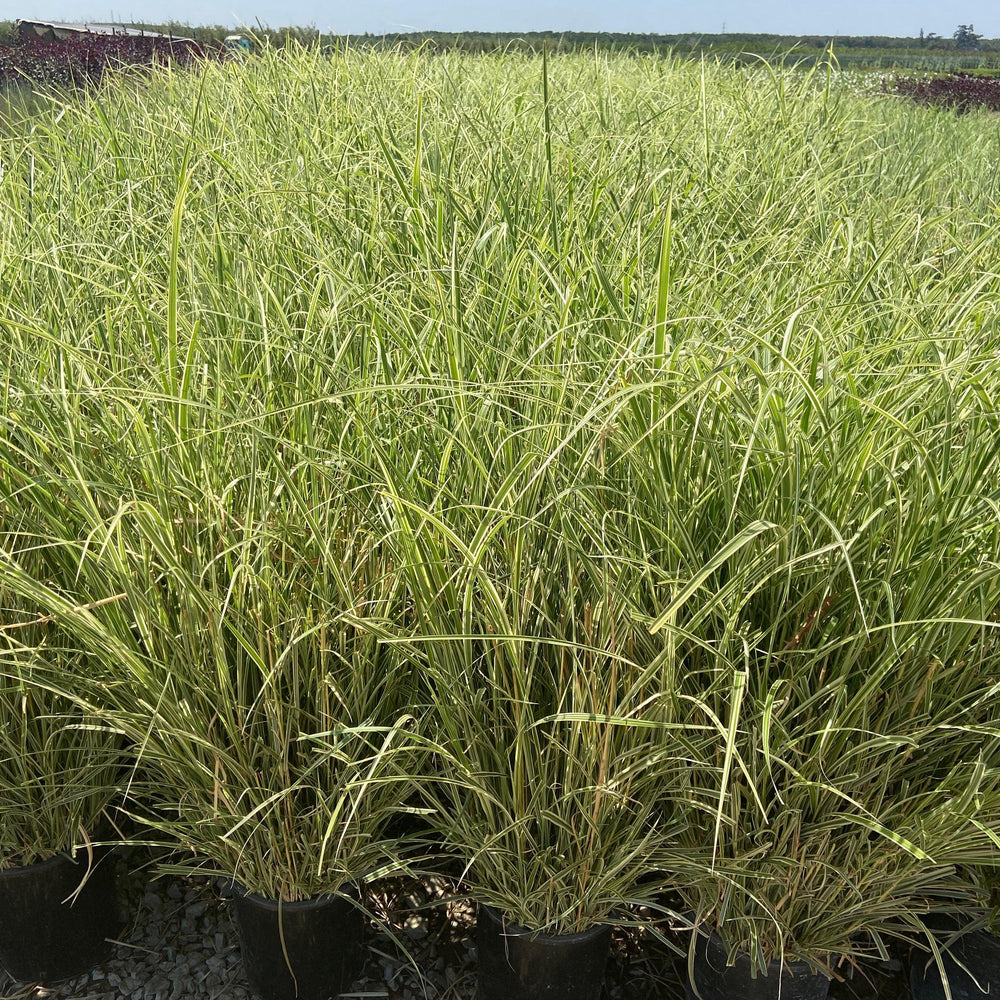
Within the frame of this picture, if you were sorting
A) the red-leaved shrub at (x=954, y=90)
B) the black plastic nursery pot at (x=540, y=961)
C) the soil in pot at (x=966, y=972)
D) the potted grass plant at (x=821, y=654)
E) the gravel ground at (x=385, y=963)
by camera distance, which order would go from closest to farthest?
the potted grass plant at (x=821, y=654) → the black plastic nursery pot at (x=540, y=961) → the soil in pot at (x=966, y=972) → the gravel ground at (x=385, y=963) → the red-leaved shrub at (x=954, y=90)

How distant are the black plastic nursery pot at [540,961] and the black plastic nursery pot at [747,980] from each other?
0.14 meters

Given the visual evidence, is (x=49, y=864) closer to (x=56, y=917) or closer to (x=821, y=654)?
(x=56, y=917)

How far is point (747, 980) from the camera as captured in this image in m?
1.28

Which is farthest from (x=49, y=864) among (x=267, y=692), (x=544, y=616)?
(x=544, y=616)

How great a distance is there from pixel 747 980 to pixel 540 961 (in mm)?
286

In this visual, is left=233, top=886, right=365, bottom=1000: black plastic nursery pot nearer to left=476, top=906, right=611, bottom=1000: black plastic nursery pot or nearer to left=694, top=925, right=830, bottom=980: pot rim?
left=476, top=906, right=611, bottom=1000: black plastic nursery pot

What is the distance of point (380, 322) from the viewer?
1.55 metres

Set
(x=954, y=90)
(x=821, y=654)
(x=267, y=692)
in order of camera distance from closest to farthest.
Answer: (x=821, y=654) → (x=267, y=692) → (x=954, y=90)

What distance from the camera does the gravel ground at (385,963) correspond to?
59.3 inches

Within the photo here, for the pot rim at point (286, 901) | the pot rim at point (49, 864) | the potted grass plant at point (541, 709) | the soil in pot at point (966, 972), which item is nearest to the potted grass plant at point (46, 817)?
the pot rim at point (49, 864)

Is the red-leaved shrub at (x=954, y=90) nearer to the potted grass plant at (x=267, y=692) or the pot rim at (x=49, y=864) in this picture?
the potted grass plant at (x=267, y=692)

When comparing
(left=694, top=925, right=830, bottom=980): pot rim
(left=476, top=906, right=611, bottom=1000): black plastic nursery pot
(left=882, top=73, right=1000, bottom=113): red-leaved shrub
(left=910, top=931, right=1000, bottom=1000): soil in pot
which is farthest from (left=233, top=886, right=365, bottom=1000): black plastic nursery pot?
(left=882, top=73, right=1000, bottom=113): red-leaved shrub

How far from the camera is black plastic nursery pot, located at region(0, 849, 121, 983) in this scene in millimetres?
1453

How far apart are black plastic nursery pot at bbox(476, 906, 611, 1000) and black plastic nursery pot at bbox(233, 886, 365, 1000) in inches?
8.4
